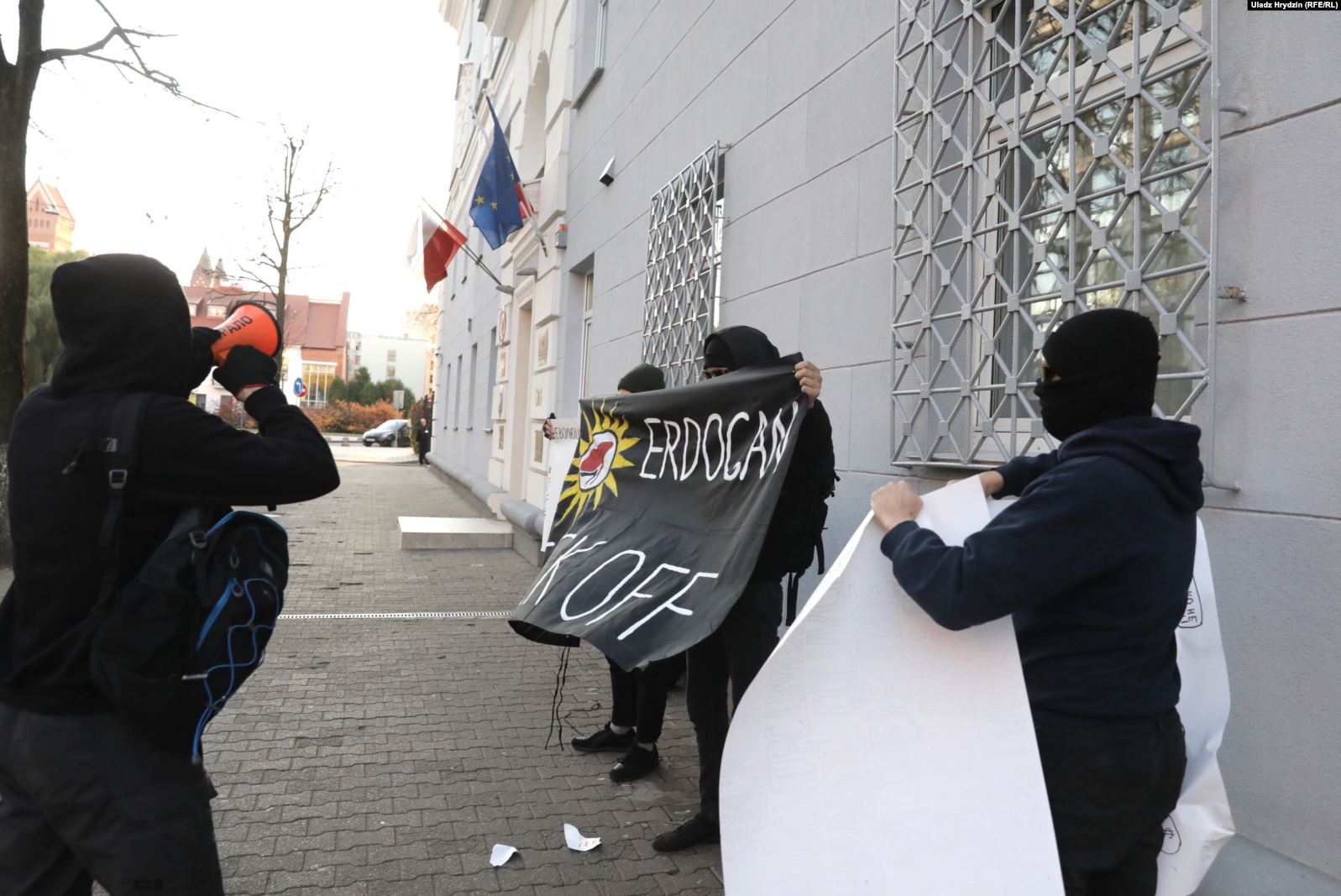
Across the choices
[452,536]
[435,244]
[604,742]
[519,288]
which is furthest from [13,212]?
[604,742]

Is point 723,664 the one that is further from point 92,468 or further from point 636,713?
point 92,468

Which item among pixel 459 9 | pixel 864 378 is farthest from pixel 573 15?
pixel 459 9

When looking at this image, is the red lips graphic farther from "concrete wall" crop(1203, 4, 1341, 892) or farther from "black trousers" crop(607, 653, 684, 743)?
"concrete wall" crop(1203, 4, 1341, 892)

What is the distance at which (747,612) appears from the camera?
3479 mm

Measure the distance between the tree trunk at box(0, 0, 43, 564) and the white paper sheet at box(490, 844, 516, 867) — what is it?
7652mm

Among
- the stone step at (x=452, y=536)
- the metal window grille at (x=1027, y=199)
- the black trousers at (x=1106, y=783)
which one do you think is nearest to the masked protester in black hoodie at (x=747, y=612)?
the metal window grille at (x=1027, y=199)

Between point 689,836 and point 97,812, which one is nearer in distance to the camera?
point 97,812

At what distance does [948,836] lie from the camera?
1915 millimetres

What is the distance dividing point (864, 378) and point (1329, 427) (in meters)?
2.41

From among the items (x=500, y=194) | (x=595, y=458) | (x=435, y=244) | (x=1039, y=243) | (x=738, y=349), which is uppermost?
(x=500, y=194)

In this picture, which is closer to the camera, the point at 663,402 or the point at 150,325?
the point at 150,325

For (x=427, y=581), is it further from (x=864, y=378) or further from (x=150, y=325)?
(x=150, y=325)

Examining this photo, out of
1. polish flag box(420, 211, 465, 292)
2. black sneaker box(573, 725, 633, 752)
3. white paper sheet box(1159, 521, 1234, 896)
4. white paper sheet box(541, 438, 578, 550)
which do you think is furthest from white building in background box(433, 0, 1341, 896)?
polish flag box(420, 211, 465, 292)

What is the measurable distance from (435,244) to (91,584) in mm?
11652
